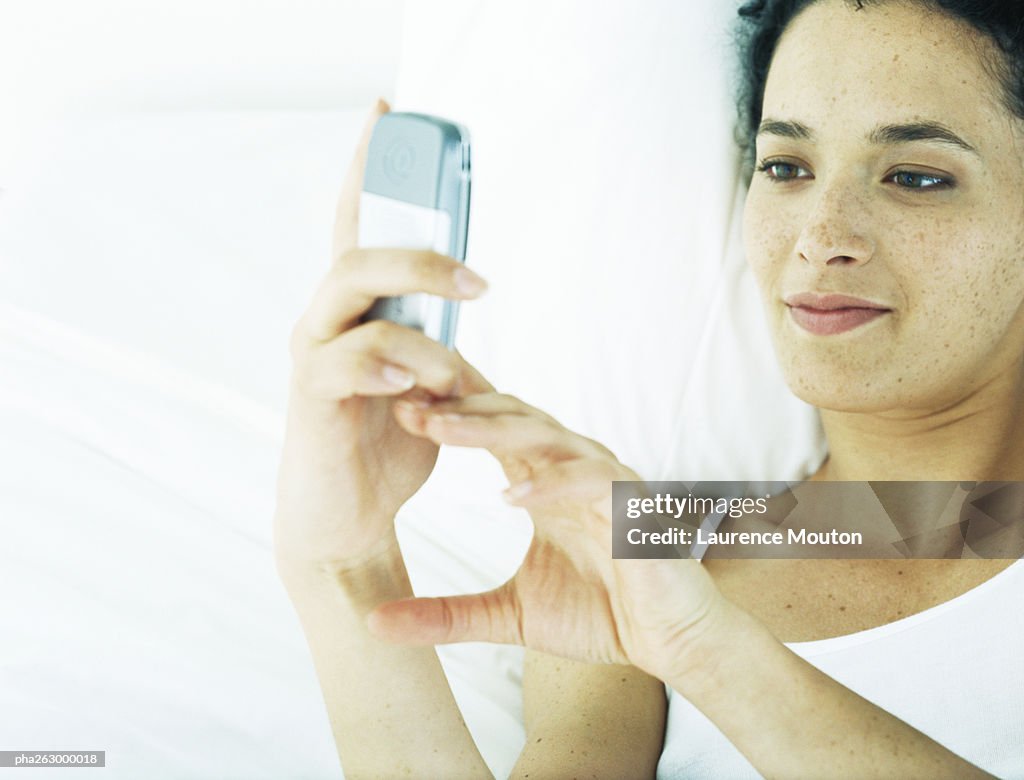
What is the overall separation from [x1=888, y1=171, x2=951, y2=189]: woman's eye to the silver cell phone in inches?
14.9

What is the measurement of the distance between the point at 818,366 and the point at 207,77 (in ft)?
2.71

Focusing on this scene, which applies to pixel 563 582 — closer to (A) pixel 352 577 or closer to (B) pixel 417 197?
(A) pixel 352 577

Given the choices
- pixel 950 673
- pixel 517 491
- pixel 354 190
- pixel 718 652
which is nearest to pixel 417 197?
pixel 354 190

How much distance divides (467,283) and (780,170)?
0.44 meters

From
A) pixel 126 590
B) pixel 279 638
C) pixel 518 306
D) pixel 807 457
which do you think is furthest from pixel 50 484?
pixel 807 457

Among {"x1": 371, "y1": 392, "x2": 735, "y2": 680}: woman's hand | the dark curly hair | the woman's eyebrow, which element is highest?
the dark curly hair

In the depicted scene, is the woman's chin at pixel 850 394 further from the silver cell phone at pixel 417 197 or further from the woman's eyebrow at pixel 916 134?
the silver cell phone at pixel 417 197

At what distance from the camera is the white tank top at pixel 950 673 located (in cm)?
72

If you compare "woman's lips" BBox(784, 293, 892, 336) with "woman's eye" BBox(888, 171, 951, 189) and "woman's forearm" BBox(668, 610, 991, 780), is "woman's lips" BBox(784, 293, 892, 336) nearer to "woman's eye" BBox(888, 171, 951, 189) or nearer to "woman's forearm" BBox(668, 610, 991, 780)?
"woman's eye" BBox(888, 171, 951, 189)

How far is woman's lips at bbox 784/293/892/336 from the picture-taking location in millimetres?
768

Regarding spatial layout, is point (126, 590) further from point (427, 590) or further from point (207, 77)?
point (207, 77)

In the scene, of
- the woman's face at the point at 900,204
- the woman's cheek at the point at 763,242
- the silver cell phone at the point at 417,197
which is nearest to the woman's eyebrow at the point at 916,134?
the woman's face at the point at 900,204

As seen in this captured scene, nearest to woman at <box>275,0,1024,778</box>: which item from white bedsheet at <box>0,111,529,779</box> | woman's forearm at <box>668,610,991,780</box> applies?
woman's forearm at <box>668,610,991,780</box>

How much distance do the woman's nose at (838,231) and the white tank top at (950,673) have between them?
25 centimetres
